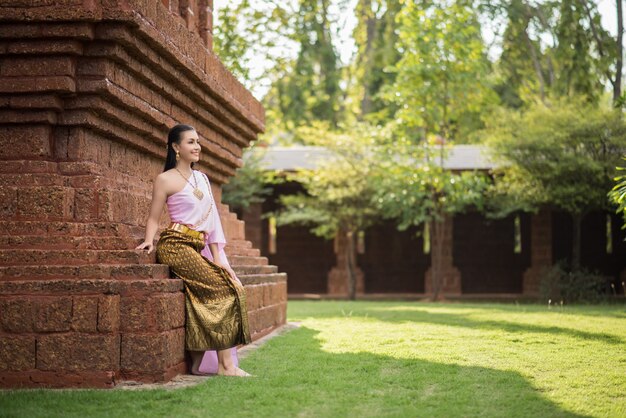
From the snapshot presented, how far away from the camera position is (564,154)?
16766mm

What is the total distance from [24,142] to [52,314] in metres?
1.26

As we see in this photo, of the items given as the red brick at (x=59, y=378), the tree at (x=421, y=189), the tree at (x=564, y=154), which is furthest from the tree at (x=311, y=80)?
the red brick at (x=59, y=378)

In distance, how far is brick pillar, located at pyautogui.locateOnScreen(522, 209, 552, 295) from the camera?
2117cm

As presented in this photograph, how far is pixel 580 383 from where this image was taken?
18.0ft

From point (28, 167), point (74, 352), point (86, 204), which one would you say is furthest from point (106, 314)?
point (28, 167)

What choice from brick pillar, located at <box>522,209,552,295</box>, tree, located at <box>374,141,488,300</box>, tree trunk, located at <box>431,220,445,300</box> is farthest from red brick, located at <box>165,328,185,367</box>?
brick pillar, located at <box>522,209,552,295</box>

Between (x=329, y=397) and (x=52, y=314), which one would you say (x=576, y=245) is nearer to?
(x=329, y=397)

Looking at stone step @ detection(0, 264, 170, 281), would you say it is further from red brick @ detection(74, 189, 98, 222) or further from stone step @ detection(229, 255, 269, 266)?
stone step @ detection(229, 255, 269, 266)

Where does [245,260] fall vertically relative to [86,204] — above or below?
below

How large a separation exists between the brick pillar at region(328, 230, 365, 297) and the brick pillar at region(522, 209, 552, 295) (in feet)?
12.8

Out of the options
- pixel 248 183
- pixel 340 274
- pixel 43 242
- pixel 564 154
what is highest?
pixel 564 154

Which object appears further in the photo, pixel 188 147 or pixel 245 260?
pixel 245 260

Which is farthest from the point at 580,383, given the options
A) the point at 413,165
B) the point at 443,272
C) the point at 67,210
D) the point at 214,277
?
the point at 443,272

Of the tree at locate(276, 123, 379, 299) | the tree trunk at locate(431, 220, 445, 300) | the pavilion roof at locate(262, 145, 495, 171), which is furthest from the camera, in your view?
the tree at locate(276, 123, 379, 299)
